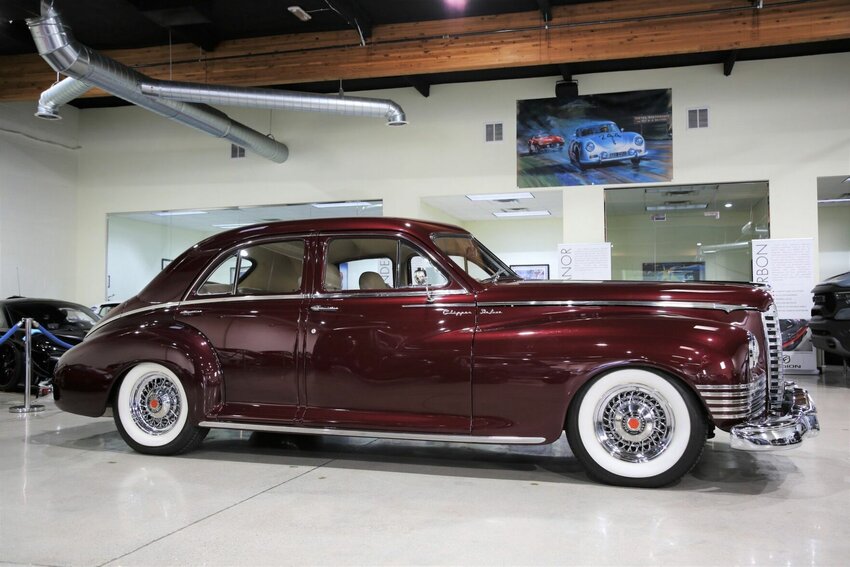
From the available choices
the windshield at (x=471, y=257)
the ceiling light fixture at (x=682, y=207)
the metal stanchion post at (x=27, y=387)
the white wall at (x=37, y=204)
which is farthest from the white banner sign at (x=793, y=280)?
the white wall at (x=37, y=204)

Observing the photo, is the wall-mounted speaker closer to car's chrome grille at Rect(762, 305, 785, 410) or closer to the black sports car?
car's chrome grille at Rect(762, 305, 785, 410)

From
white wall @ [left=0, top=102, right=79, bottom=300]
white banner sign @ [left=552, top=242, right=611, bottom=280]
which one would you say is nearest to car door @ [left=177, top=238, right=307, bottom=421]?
white banner sign @ [left=552, top=242, right=611, bottom=280]

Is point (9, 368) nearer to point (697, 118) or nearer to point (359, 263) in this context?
point (359, 263)

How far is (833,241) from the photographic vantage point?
15203mm

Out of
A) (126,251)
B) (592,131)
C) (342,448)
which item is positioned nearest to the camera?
(342,448)

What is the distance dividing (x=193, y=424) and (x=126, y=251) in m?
11.3

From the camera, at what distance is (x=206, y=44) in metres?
10.9

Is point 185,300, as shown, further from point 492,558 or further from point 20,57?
point 20,57

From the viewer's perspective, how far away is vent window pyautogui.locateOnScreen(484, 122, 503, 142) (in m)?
12.3

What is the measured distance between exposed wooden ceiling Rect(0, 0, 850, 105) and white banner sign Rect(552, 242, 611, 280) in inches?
122

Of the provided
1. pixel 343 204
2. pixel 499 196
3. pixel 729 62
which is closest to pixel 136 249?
pixel 343 204

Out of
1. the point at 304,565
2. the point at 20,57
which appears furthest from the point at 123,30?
the point at 304,565

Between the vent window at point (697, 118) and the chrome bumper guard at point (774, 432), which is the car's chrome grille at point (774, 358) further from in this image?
the vent window at point (697, 118)

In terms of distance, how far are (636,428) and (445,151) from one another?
30.9 ft
